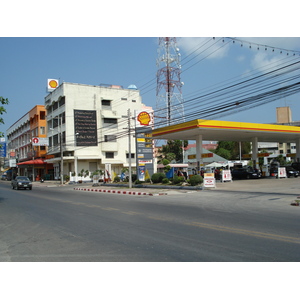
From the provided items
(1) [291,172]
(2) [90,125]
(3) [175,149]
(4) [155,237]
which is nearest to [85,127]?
(2) [90,125]

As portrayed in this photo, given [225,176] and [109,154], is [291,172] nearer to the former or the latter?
[225,176]

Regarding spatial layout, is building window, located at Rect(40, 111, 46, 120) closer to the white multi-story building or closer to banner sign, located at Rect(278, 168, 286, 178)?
the white multi-story building

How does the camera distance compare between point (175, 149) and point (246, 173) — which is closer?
point (246, 173)

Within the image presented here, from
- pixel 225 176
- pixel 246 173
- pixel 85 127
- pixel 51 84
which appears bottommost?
pixel 225 176

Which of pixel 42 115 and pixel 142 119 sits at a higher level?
pixel 42 115

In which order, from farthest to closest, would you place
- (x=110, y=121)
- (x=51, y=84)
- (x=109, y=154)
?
(x=51, y=84)
(x=110, y=121)
(x=109, y=154)

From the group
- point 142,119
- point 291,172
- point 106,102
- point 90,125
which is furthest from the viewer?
point 106,102

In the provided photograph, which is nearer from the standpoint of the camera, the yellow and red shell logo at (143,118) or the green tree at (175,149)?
the yellow and red shell logo at (143,118)

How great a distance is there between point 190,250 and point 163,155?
229ft

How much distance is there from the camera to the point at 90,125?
5459cm

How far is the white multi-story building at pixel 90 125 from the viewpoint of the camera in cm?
5359

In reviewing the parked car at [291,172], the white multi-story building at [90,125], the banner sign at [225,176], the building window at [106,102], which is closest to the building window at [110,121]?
the white multi-story building at [90,125]

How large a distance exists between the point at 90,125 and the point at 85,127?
0.94m

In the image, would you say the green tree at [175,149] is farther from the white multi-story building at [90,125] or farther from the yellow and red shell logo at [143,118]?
the yellow and red shell logo at [143,118]
